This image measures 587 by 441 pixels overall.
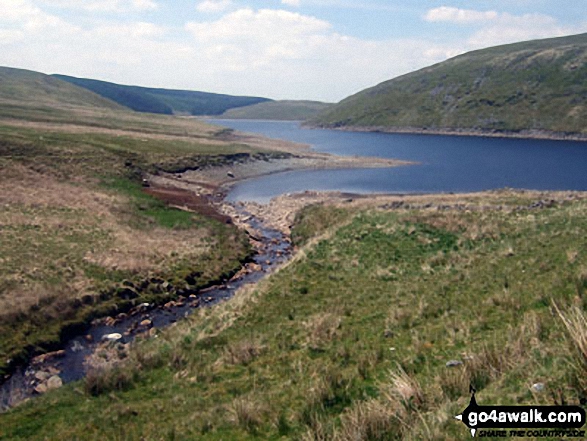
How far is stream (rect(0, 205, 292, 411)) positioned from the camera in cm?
2080

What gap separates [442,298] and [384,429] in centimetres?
1108

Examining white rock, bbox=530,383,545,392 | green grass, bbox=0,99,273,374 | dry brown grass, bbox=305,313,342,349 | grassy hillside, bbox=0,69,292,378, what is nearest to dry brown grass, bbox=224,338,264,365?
dry brown grass, bbox=305,313,342,349

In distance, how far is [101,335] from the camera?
26.1 metres

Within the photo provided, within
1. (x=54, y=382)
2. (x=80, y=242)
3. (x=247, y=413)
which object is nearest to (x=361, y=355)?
(x=247, y=413)

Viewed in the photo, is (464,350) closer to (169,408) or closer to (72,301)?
(169,408)

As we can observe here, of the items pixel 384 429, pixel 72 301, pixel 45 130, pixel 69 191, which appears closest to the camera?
pixel 384 429

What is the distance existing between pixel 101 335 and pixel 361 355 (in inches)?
670

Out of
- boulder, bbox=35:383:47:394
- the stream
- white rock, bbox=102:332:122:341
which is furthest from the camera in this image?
white rock, bbox=102:332:122:341

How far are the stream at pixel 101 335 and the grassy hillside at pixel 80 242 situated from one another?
2.68 feet

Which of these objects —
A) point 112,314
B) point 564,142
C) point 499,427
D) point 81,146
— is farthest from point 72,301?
point 564,142

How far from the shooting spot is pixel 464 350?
12.5 meters

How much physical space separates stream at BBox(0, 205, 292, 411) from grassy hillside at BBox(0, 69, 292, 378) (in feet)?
2.68

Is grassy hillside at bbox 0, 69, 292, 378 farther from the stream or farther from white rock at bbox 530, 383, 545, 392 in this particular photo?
white rock at bbox 530, 383, 545, 392

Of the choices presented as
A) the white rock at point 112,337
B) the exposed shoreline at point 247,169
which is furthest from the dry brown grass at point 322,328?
the exposed shoreline at point 247,169
